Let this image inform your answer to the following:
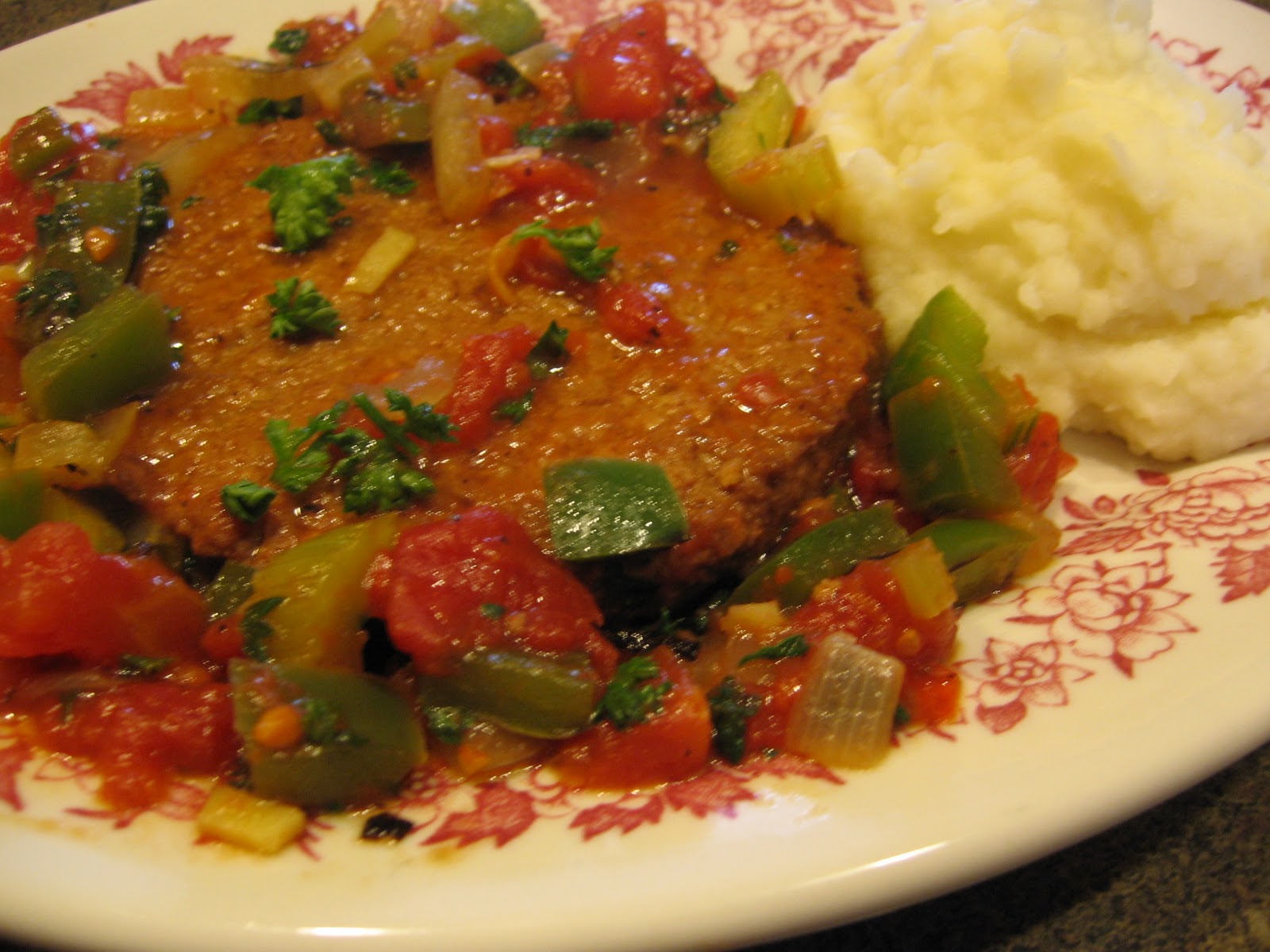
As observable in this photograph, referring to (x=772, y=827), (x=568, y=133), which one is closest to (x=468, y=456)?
(x=772, y=827)

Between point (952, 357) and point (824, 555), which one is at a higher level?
point (952, 357)

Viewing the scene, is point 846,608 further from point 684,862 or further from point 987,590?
point 684,862

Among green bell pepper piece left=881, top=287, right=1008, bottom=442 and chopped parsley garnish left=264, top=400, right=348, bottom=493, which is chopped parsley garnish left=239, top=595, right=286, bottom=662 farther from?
green bell pepper piece left=881, top=287, right=1008, bottom=442

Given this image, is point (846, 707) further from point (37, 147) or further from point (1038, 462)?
point (37, 147)

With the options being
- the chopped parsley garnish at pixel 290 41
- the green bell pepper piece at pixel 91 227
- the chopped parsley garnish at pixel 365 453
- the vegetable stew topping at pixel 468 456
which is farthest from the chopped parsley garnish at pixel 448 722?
the chopped parsley garnish at pixel 290 41

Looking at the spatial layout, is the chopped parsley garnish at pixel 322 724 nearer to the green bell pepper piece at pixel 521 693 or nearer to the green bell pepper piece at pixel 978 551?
the green bell pepper piece at pixel 521 693

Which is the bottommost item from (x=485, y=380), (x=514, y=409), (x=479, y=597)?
(x=479, y=597)

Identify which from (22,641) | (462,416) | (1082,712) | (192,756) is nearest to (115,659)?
(22,641)
